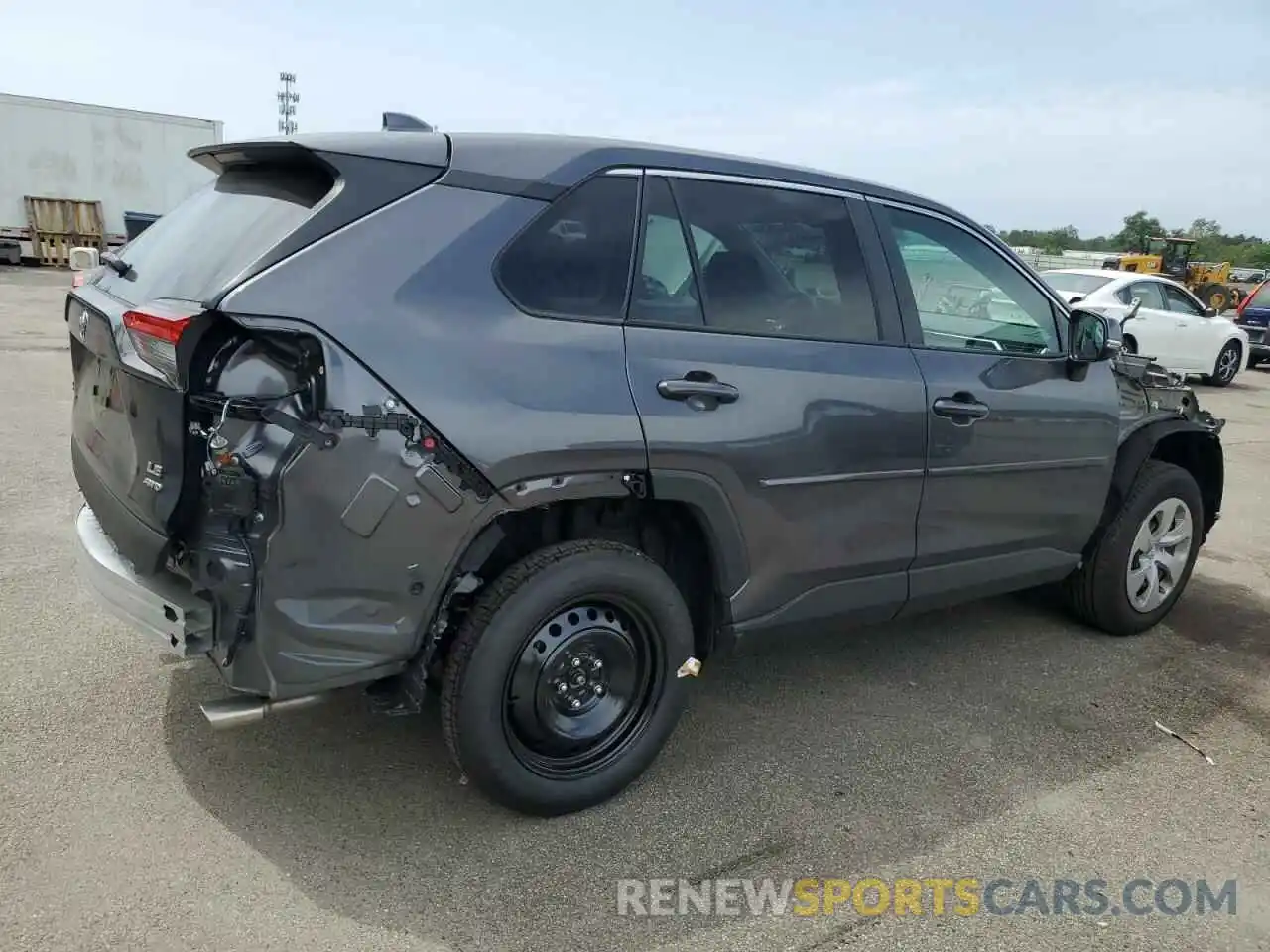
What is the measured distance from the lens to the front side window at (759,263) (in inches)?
118

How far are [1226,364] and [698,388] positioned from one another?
612 inches

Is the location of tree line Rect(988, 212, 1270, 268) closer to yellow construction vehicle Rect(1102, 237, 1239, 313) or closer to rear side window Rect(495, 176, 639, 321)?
yellow construction vehicle Rect(1102, 237, 1239, 313)

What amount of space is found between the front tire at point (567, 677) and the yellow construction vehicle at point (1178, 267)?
26.1m

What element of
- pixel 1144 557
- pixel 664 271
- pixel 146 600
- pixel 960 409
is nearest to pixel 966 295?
pixel 960 409

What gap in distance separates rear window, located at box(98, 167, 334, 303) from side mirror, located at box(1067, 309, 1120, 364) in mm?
2959

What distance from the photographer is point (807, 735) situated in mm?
3531

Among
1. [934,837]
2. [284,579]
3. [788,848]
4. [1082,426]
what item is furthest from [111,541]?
[1082,426]

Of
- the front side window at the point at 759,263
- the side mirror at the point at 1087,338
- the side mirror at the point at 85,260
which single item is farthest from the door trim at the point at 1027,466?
the side mirror at the point at 85,260

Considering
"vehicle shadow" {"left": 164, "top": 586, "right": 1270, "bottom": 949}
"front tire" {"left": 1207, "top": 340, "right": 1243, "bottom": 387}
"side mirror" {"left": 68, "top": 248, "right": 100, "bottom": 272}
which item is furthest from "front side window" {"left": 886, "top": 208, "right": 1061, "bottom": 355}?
"front tire" {"left": 1207, "top": 340, "right": 1243, "bottom": 387}

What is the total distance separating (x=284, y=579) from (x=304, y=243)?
0.84 metres

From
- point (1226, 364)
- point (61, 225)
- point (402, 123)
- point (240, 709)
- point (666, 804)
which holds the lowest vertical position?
point (666, 804)

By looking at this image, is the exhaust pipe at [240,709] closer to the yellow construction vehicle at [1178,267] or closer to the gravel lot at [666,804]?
the gravel lot at [666,804]

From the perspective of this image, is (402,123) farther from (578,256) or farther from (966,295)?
(966,295)

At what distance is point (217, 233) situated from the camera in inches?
109
